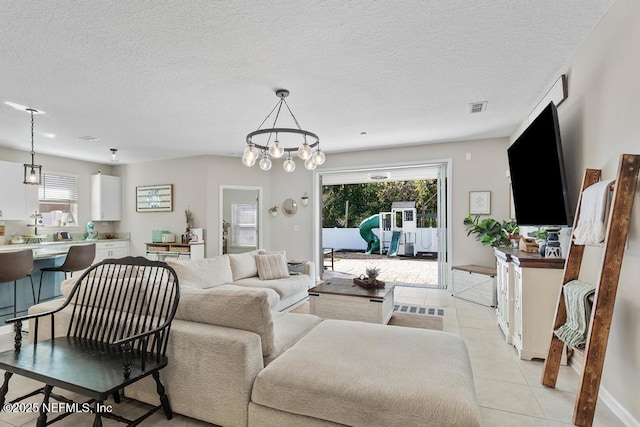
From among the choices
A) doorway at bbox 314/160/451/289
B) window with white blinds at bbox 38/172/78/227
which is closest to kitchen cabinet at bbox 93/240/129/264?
window with white blinds at bbox 38/172/78/227

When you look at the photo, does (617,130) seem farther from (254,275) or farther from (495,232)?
(254,275)

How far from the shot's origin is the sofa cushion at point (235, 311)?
185 centimetres

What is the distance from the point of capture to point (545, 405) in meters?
2.12

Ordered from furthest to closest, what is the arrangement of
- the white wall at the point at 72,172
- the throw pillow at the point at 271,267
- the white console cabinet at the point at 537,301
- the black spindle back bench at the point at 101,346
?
the white wall at the point at 72,172, the throw pillow at the point at 271,267, the white console cabinet at the point at 537,301, the black spindle back bench at the point at 101,346

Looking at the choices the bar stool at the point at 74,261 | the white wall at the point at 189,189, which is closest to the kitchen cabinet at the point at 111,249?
the white wall at the point at 189,189

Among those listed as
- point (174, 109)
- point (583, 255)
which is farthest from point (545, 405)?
point (174, 109)

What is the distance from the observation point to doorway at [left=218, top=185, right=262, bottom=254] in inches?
275

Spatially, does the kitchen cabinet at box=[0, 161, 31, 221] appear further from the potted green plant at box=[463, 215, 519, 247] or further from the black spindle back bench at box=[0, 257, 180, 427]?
the potted green plant at box=[463, 215, 519, 247]

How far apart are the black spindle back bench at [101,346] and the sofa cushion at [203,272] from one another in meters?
1.14

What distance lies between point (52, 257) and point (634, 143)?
18.2 ft

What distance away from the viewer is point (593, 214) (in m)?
2.04

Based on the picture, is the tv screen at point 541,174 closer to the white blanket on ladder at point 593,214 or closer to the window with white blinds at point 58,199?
the white blanket on ladder at point 593,214

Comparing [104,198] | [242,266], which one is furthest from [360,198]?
[242,266]

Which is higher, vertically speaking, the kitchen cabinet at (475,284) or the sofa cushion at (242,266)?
the sofa cushion at (242,266)
